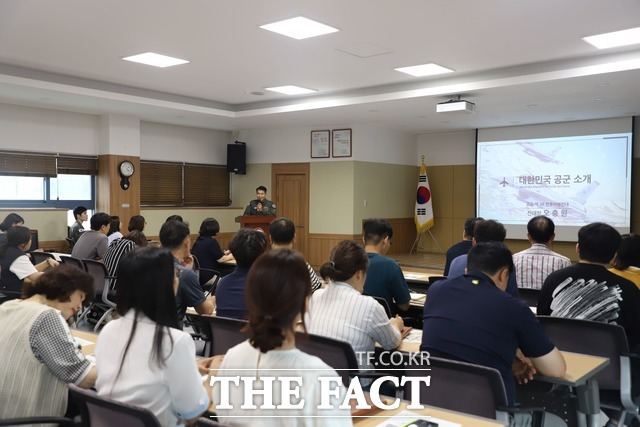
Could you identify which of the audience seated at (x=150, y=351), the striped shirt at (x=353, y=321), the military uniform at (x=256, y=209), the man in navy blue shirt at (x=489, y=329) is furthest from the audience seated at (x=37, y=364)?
the military uniform at (x=256, y=209)

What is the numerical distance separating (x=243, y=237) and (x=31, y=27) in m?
3.86

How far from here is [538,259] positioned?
13.9 feet

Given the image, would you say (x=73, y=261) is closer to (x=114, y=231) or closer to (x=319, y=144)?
(x=114, y=231)

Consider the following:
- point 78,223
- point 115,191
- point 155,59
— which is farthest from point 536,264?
point 115,191

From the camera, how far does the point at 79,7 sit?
16.6ft

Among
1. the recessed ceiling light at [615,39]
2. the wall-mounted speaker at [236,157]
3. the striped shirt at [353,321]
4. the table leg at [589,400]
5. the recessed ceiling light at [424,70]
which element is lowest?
the table leg at [589,400]

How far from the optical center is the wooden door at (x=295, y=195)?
11469mm

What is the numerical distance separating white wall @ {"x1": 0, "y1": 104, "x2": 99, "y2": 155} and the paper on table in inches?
352

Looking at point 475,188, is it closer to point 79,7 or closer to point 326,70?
point 326,70

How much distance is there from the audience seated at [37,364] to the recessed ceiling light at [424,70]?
234 inches

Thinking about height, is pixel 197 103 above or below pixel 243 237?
above

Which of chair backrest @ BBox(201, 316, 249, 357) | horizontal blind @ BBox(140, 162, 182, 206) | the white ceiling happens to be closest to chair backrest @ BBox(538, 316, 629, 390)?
chair backrest @ BBox(201, 316, 249, 357)

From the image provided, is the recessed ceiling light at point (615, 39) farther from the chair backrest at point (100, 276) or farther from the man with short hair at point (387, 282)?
the chair backrest at point (100, 276)

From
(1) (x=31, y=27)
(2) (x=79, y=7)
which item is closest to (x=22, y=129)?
(1) (x=31, y=27)
